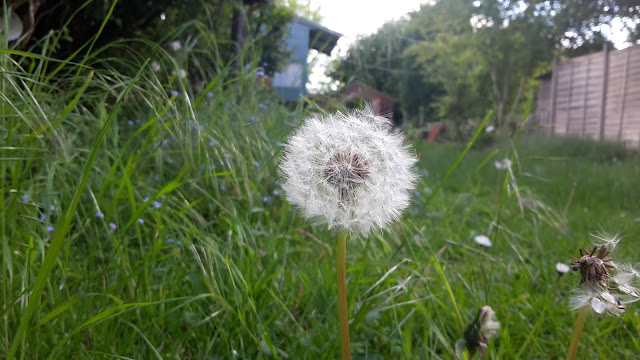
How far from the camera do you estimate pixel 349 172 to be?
0.93 meters

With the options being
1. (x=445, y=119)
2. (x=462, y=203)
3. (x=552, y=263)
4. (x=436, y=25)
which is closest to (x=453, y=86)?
(x=445, y=119)

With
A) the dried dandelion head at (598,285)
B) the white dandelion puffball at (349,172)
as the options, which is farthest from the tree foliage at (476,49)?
the dried dandelion head at (598,285)

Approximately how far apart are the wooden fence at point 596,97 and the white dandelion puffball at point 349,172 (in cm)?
474

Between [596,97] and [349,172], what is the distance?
27.6ft

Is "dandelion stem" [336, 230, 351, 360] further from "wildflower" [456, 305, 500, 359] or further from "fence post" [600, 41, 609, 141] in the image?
"fence post" [600, 41, 609, 141]

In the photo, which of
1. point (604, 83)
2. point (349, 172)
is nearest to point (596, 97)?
point (604, 83)

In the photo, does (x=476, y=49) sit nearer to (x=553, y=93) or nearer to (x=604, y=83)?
(x=553, y=93)

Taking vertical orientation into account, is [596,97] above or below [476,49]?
below

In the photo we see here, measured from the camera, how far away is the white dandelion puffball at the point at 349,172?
0.93m

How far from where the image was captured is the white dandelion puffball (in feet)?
3.04

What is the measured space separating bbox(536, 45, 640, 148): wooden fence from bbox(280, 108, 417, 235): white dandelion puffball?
15.5 feet

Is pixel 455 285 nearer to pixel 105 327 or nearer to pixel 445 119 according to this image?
pixel 105 327

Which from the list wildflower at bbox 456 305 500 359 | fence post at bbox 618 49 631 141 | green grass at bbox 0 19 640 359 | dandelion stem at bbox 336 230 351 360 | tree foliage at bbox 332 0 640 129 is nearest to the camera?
dandelion stem at bbox 336 230 351 360

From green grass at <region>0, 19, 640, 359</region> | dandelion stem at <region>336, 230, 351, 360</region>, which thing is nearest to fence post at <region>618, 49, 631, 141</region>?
green grass at <region>0, 19, 640, 359</region>
